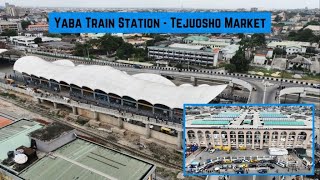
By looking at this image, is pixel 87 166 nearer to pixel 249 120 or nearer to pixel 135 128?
pixel 249 120

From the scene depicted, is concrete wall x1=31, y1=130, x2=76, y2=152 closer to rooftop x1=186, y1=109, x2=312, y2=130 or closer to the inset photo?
the inset photo

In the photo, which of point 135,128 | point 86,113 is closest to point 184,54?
point 86,113

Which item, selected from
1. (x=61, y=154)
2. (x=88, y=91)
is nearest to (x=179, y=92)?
(x=88, y=91)

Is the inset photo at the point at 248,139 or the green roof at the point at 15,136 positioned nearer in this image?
the inset photo at the point at 248,139

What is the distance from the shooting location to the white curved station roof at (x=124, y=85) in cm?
2958

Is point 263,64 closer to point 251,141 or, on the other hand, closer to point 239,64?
point 239,64

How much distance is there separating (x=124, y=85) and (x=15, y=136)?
15.3m

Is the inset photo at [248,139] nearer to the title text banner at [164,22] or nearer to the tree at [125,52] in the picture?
the title text banner at [164,22]

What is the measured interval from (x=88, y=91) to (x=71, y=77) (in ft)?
12.1

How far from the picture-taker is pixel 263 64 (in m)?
63.0

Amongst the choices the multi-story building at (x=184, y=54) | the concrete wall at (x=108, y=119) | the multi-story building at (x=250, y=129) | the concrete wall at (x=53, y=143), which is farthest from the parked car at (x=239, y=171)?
the multi-story building at (x=184, y=54)

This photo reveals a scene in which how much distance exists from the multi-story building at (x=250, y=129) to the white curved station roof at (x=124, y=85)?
13.0m

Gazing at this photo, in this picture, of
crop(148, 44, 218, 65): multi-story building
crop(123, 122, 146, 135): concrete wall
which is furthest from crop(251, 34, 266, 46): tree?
crop(123, 122, 146, 135): concrete wall

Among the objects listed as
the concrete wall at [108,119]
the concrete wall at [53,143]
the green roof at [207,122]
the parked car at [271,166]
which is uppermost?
the green roof at [207,122]
